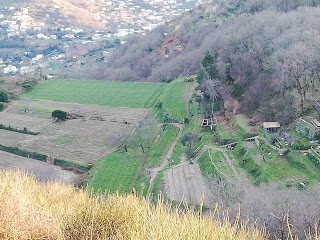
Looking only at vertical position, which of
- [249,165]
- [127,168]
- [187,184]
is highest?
[249,165]

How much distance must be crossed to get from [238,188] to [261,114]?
13476mm

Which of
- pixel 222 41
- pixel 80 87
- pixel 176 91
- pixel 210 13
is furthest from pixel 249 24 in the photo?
pixel 210 13

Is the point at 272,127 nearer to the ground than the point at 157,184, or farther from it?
farther from it

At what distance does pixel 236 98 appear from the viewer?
156ft

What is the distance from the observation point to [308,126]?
3512 centimetres

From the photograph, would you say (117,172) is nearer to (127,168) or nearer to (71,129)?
(127,168)

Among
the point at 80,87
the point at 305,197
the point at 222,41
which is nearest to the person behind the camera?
the point at 305,197

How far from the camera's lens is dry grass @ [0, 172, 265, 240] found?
26.8 ft

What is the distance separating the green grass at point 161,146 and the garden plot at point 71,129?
4528 mm

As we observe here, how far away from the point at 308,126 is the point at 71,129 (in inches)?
1122

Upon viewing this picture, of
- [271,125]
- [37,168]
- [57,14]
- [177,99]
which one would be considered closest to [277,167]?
[271,125]

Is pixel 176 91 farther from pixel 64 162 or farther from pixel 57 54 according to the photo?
pixel 57 54

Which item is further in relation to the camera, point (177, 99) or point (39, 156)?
point (177, 99)

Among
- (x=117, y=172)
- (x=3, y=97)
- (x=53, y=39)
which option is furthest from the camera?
(x=53, y=39)
